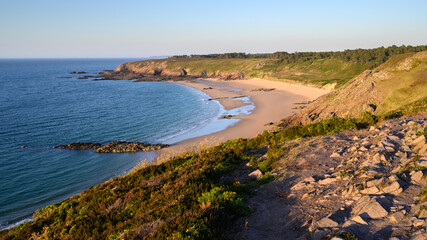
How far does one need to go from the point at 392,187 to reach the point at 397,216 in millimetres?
1370

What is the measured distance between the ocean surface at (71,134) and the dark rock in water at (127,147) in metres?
1.12

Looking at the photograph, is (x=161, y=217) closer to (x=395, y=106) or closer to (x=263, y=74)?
(x=395, y=106)

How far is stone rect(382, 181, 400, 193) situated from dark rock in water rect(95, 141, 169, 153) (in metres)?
24.8

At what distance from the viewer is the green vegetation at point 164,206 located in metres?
6.76

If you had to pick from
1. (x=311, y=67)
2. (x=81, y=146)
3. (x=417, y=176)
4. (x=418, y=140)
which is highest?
(x=311, y=67)

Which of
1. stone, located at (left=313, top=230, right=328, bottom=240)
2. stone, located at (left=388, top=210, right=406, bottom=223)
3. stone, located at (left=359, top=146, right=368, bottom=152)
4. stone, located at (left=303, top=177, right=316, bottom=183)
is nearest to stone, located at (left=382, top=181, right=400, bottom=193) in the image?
stone, located at (left=388, top=210, right=406, bottom=223)

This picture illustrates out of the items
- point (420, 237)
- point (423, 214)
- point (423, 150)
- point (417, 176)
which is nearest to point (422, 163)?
point (417, 176)

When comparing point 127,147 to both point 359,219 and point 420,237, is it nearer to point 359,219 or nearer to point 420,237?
point 359,219

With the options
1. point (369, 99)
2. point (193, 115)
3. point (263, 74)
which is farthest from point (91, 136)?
point (263, 74)

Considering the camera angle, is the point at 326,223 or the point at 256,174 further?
the point at 256,174

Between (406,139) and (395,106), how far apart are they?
1260 centimetres

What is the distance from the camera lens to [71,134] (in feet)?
117

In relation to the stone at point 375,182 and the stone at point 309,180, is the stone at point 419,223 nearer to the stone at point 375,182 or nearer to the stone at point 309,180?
the stone at point 375,182

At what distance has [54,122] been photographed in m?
42.0
